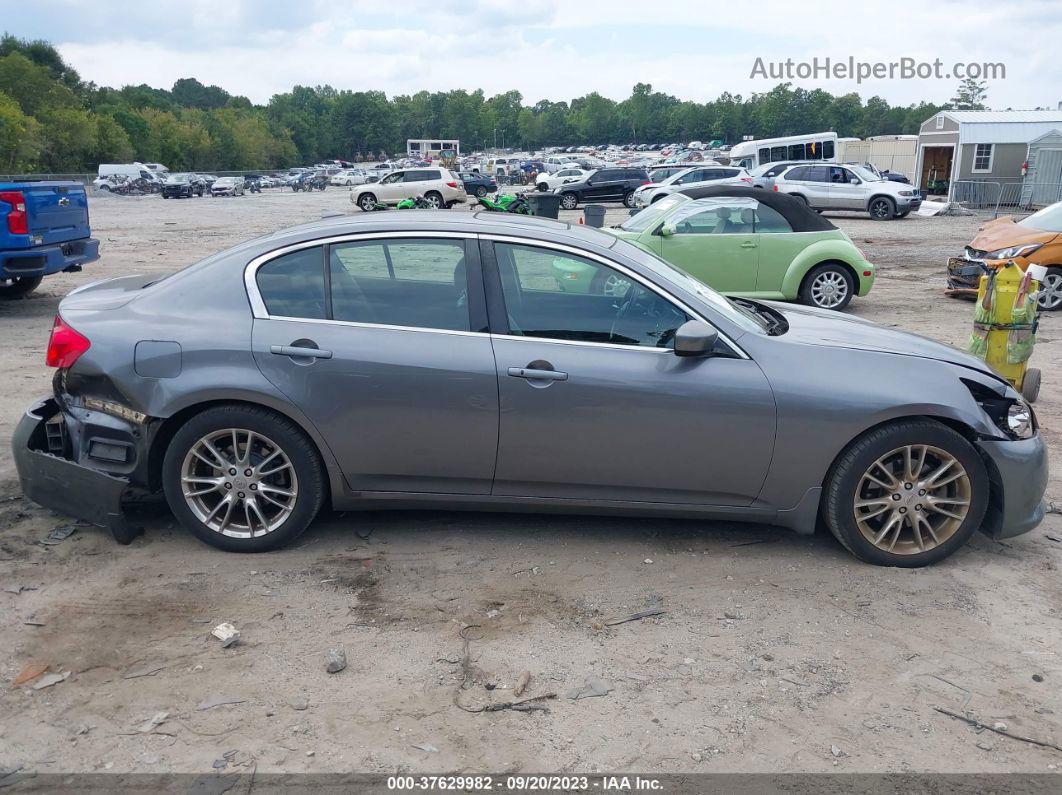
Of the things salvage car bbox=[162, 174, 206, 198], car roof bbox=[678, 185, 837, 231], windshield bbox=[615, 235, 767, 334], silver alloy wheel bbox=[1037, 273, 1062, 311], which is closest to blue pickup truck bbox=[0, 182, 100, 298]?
car roof bbox=[678, 185, 837, 231]

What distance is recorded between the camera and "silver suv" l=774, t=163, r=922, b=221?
97.7ft

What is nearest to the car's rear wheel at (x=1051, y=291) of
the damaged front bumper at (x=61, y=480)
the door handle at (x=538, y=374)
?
the door handle at (x=538, y=374)

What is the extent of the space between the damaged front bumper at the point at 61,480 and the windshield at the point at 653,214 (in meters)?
8.26

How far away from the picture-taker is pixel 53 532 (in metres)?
4.70

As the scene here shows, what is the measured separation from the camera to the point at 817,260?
1119 cm

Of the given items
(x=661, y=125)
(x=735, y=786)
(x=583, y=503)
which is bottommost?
(x=735, y=786)

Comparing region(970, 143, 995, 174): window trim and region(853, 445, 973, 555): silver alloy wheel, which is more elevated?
region(970, 143, 995, 174): window trim

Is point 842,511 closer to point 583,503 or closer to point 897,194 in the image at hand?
point 583,503

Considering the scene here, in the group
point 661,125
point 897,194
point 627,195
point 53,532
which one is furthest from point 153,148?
point 661,125

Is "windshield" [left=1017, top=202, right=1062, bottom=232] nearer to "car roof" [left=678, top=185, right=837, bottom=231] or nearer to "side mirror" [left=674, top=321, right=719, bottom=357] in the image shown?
"car roof" [left=678, top=185, right=837, bottom=231]

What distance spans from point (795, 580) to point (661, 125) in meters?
190

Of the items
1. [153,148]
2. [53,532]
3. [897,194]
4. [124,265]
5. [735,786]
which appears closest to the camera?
Result: [735,786]

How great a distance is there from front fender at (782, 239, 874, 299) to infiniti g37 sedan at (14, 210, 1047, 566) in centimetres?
689

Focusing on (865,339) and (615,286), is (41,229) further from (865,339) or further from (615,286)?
(865,339)
